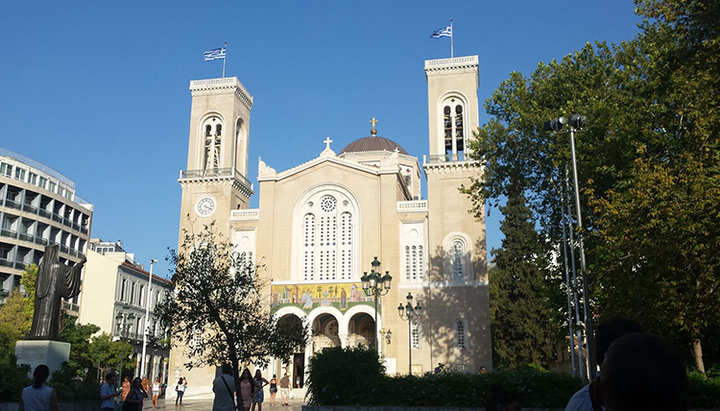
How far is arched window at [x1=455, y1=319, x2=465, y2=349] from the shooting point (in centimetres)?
4019

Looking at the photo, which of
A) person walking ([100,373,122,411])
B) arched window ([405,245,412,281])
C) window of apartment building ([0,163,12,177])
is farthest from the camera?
window of apartment building ([0,163,12,177])

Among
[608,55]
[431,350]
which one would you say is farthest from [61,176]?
[608,55]

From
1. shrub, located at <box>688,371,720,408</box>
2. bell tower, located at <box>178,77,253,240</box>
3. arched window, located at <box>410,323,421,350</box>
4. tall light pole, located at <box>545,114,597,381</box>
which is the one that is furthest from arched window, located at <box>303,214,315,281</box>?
shrub, located at <box>688,371,720,408</box>

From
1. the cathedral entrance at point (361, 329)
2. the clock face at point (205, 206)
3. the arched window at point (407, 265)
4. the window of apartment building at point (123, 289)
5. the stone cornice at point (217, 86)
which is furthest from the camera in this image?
the window of apartment building at point (123, 289)

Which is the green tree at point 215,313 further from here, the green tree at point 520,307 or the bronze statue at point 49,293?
the green tree at point 520,307

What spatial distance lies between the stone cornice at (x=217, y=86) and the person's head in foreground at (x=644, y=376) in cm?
4817

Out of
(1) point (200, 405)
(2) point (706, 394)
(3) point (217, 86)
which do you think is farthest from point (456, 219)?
(2) point (706, 394)

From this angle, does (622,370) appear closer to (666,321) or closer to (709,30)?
(709,30)

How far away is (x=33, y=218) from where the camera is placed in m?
50.8

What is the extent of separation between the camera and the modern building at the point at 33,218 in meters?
48.4

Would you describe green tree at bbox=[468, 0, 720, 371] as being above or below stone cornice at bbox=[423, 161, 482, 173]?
below

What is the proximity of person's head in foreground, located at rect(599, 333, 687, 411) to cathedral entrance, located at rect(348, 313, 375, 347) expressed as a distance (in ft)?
136

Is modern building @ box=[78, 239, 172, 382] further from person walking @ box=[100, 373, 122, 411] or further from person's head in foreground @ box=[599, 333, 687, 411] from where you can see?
person's head in foreground @ box=[599, 333, 687, 411]

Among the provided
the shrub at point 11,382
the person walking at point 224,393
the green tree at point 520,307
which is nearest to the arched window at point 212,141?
the green tree at point 520,307
